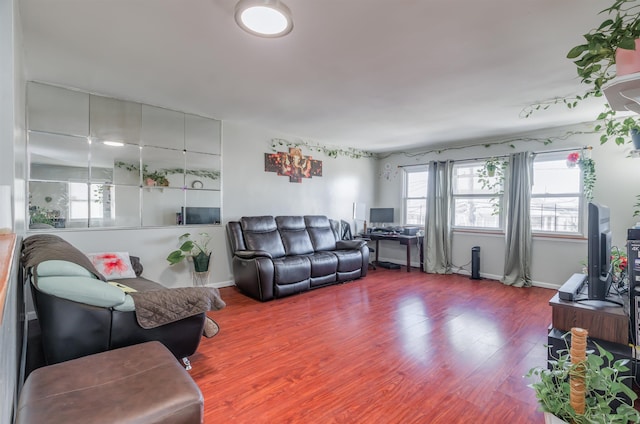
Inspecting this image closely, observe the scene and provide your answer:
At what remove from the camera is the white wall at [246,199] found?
3.65 m

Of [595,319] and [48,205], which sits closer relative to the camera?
[595,319]

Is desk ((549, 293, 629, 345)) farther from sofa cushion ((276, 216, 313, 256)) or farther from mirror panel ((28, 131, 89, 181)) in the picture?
mirror panel ((28, 131, 89, 181))

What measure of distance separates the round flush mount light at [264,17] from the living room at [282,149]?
15cm

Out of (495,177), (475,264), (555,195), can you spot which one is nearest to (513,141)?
(495,177)

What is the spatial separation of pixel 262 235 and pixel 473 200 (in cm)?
368

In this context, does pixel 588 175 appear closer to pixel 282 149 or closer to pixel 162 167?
pixel 282 149

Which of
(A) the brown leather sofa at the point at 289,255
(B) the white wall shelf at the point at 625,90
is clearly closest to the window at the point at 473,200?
(A) the brown leather sofa at the point at 289,255

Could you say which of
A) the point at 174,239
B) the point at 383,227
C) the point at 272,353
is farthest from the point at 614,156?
the point at 174,239

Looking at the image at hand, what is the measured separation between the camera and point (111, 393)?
124 centimetres

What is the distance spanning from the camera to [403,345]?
2633 millimetres

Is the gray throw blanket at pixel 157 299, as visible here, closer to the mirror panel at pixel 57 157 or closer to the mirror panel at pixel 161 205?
the mirror panel at pixel 57 157

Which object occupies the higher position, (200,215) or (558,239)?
(200,215)

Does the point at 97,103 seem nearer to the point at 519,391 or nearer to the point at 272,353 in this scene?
the point at 272,353

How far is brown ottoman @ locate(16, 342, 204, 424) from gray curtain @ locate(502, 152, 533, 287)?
490 centimetres
